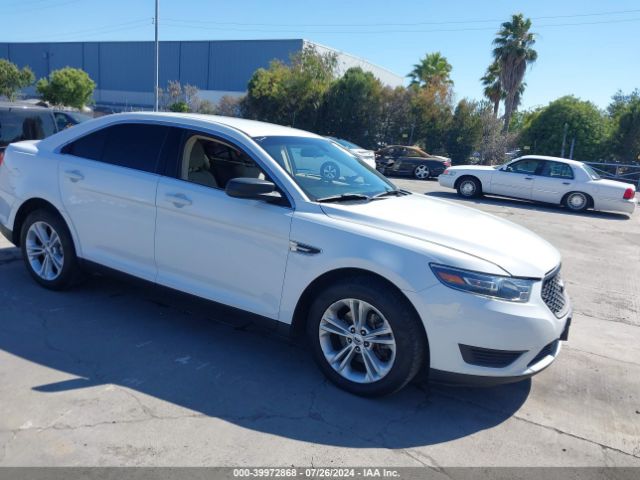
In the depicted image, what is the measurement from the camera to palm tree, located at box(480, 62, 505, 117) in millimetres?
39938

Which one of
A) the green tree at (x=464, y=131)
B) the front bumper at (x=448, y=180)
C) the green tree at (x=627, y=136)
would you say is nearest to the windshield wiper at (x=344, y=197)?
the front bumper at (x=448, y=180)

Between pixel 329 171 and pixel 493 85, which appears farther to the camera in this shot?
pixel 493 85

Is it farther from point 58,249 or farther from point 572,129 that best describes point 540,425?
point 572,129

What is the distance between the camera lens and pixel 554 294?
3584 millimetres

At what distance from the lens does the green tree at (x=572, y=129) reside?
29.2 meters

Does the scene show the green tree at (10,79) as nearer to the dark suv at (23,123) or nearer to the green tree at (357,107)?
the green tree at (357,107)

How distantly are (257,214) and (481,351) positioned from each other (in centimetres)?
176

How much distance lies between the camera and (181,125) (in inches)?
174

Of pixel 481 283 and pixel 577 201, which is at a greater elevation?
pixel 481 283

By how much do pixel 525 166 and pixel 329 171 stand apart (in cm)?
1243

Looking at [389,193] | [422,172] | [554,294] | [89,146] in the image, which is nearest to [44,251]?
[89,146]

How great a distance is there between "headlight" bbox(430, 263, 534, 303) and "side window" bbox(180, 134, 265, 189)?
178 cm

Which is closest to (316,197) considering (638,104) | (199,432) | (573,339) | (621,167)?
(199,432)

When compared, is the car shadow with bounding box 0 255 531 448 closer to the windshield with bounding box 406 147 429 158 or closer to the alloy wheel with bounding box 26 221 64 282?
the alloy wheel with bounding box 26 221 64 282
